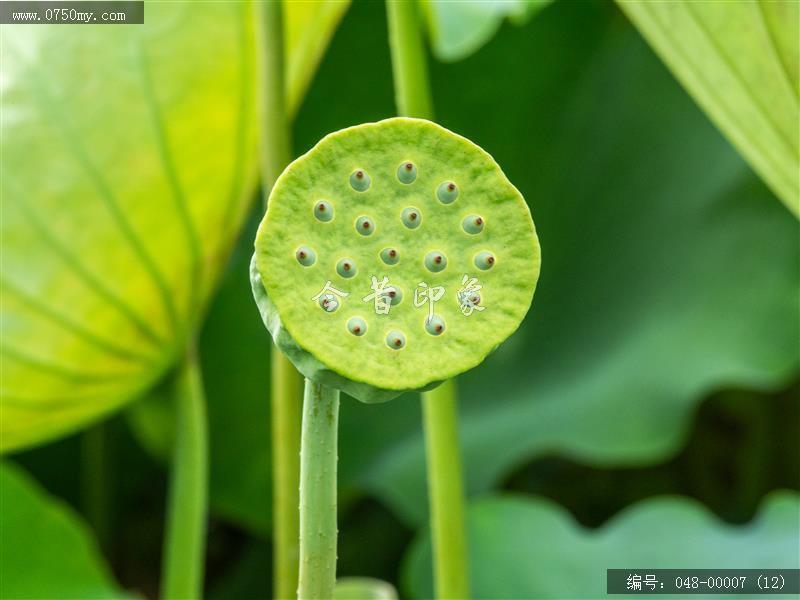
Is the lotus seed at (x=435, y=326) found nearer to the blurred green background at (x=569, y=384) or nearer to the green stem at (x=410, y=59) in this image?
the green stem at (x=410, y=59)

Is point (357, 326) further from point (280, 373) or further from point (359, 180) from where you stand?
point (280, 373)

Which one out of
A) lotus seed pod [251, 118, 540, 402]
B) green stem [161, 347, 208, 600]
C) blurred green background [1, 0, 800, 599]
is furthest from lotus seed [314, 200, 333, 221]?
blurred green background [1, 0, 800, 599]

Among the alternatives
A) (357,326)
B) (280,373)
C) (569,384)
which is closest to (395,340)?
(357,326)

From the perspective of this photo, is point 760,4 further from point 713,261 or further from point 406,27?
point 713,261

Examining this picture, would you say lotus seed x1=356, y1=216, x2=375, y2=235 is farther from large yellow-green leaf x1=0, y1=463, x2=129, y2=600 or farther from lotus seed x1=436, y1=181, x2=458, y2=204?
large yellow-green leaf x1=0, y1=463, x2=129, y2=600

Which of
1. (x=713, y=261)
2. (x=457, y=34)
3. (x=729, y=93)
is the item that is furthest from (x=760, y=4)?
(x=713, y=261)

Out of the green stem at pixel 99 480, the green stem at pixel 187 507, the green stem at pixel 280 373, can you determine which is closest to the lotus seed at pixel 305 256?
the green stem at pixel 280 373
